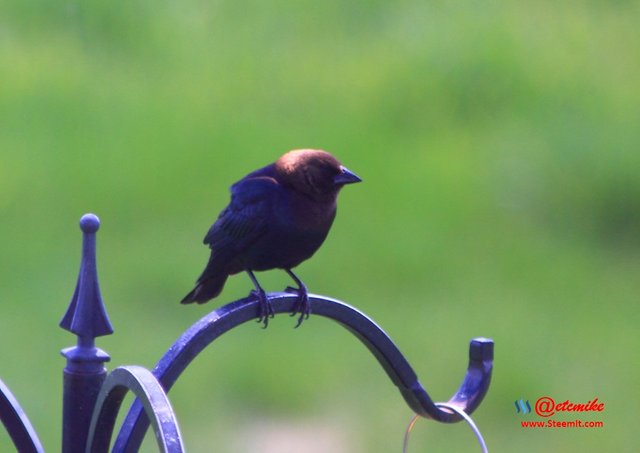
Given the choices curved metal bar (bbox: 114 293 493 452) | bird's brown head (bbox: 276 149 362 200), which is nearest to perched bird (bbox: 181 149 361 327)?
bird's brown head (bbox: 276 149 362 200)

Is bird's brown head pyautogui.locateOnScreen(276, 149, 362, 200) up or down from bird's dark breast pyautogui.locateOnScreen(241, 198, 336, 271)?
up

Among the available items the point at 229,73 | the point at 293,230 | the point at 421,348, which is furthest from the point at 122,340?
the point at 293,230

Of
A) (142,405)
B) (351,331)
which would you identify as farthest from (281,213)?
(142,405)

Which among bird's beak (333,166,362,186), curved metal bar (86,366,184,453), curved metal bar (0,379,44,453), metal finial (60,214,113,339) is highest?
bird's beak (333,166,362,186)

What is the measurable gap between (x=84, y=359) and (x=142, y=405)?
0.59 ft

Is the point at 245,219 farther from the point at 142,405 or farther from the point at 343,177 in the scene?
the point at 142,405

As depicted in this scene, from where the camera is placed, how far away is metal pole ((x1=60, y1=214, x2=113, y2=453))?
185cm

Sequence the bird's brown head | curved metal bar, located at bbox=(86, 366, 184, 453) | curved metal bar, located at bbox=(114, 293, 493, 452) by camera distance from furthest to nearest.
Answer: the bird's brown head < curved metal bar, located at bbox=(114, 293, 493, 452) < curved metal bar, located at bbox=(86, 366, 184, 453)

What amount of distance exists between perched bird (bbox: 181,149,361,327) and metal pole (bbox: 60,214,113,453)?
905mm

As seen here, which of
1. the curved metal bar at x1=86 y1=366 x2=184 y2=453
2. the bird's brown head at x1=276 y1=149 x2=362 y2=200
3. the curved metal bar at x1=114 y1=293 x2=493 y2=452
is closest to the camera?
the curved metal bar at x1=86 y1=366 x2=184 y2=453

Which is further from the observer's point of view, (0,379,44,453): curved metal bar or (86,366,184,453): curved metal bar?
(0,379,44,453): curved metal bar

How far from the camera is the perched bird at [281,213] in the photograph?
2.77 m

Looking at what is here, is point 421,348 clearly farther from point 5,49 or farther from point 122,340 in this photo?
point 5,49

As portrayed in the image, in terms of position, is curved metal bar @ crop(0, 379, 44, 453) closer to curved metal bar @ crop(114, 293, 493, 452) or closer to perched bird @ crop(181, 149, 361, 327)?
curved metal bar @ crop(114, 293, 493, 452)
